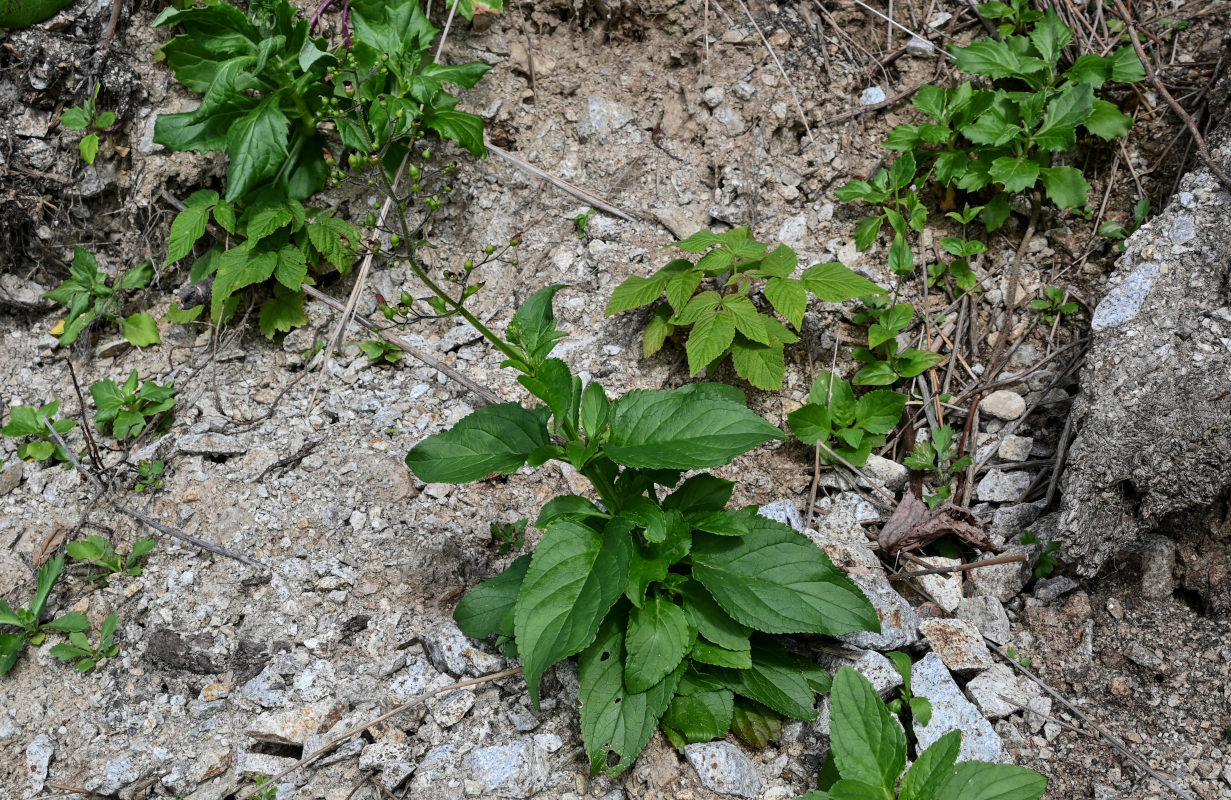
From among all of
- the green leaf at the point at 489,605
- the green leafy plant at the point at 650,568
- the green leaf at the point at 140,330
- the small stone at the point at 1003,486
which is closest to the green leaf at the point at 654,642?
the green leafy plant at the point at 650,568

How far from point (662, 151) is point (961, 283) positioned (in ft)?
5.38

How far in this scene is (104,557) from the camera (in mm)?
3088

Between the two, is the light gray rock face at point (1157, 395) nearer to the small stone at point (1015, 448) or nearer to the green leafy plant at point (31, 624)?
the small stone at point (1015, 448)

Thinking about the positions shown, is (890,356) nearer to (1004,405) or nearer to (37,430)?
(1004,405)

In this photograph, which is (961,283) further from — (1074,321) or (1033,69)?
(1033,69)

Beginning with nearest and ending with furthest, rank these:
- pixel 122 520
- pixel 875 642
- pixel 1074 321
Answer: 1. pixel 875 642
2. pixel 122 520
3. pixel 1074 321

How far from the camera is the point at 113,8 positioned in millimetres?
3977

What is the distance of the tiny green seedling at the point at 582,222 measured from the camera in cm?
402

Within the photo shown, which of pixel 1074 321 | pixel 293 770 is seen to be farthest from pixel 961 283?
pixel 293 770

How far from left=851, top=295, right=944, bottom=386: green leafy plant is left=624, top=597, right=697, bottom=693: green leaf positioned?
1.63 metres

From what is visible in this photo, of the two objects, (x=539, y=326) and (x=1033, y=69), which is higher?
(x=1033, y=69)

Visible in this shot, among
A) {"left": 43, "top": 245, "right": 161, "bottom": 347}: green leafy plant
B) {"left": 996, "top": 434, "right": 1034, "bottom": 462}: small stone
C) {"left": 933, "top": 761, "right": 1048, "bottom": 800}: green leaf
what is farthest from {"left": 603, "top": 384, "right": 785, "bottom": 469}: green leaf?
{"left": 43, "top": 245, "right": 161, "bottom": 347}: green leafy plant

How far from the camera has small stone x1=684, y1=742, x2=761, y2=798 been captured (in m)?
2.34

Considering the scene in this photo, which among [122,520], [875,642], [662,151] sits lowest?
[122,520]
